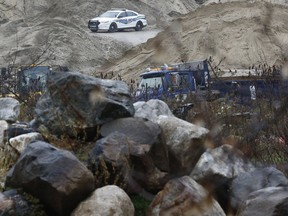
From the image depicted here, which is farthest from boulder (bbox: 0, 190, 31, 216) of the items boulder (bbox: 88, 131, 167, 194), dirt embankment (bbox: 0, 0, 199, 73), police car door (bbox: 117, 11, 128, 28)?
police car door (bbox: 117, 11, 128, 28)

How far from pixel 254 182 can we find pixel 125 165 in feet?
4.31

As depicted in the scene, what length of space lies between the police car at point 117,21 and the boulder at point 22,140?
30.8 metres

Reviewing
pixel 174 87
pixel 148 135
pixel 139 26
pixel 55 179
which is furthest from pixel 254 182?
pixel 139 26

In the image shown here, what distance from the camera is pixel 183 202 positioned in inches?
226

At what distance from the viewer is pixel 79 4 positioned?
4497cm

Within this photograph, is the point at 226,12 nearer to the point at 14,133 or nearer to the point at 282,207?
the point at 14,133

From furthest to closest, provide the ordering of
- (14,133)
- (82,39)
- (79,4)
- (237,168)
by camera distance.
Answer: (79,4), (82,39), (14,133), (237,168)

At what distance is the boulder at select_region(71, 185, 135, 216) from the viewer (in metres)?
5.67

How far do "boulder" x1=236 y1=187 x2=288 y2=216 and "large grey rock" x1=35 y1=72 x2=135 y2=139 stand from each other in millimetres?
2270

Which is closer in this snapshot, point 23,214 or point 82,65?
point 23,214

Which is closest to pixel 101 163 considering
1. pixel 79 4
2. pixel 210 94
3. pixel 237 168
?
pixel 237 168

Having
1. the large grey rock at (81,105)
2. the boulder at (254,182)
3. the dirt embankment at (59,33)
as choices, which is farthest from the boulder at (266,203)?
the dirt embankment at (59,33)

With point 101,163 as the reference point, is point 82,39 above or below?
below

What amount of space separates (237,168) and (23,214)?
7.67 ft
